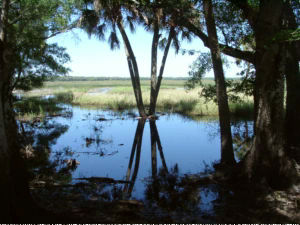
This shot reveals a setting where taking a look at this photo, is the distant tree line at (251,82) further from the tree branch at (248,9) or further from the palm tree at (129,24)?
the palm tree at (129,24)

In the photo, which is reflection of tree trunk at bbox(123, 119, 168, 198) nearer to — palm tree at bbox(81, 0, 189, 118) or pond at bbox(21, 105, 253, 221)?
pond at bbox(21, 105, 253, 221)

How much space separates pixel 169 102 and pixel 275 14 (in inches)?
862

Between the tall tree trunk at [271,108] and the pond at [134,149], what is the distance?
1.32m

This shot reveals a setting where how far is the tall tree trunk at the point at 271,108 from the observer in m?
5.88

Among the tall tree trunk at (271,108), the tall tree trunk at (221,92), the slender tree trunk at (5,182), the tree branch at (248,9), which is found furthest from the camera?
the tall tree trunk at (221,92)

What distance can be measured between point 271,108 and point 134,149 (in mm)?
6967

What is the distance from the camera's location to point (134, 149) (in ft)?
39.1

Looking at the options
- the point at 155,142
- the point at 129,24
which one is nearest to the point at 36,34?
the point at 129,24

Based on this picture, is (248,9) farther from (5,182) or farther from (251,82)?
(5,182)

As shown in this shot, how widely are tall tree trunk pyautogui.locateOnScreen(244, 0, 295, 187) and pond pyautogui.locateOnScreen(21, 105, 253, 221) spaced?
4.32 ft

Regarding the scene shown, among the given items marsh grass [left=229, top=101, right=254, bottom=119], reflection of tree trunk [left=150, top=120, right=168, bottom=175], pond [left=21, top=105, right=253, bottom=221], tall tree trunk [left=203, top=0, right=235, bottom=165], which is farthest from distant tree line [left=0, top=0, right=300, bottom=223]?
marsh grass [left=229, top=101, right=254, bottom=119]

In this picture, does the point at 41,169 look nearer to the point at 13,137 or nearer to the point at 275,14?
the point at 13,137

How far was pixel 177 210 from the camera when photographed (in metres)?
5.27

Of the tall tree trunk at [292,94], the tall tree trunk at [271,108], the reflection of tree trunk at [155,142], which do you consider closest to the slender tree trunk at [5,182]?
the tall tree trunk at [271,108]
